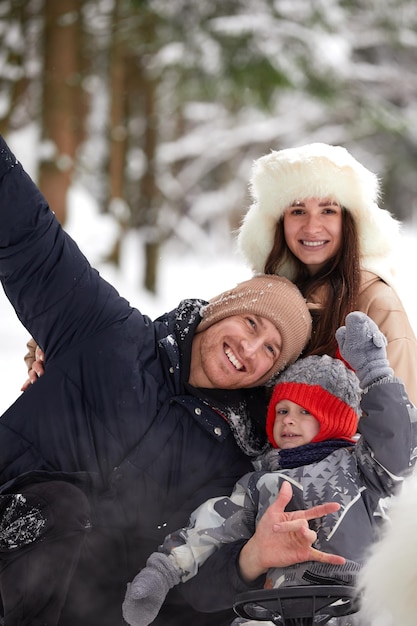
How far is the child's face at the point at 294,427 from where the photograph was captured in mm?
2598

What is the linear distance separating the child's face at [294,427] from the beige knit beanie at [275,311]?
0.23 m

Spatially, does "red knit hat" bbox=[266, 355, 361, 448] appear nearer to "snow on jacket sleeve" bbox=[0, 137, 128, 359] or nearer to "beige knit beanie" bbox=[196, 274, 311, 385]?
"beige knit beanie" bbox=[196, 274, 311, 385]

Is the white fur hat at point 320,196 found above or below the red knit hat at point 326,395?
above

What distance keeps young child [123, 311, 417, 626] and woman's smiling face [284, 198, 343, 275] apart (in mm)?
701

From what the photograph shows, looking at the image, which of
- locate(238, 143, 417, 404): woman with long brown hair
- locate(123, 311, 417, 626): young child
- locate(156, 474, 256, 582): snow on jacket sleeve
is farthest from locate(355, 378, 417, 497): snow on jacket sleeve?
locate(238, 143, 417, 404): woman with long brown hair

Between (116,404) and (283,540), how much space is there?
73 centimetres

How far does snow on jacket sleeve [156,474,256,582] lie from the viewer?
2463 millimetres

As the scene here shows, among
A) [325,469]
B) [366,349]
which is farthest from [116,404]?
[366,349]

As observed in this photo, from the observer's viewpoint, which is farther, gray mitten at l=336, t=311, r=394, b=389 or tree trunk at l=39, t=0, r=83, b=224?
tree trunk at l=39, t=0, r=83, b=224

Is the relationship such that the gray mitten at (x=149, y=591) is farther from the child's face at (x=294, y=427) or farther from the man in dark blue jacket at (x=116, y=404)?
the child's face at (x=294, y=427)

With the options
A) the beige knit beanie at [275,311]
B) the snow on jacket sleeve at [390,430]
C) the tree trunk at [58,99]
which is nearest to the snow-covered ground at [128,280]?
the beige knit beanie at [275,311]

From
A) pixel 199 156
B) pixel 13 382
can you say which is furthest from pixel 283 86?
pixel 199 156

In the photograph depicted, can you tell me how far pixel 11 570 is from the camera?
235 cm

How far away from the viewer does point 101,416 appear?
2.72m
